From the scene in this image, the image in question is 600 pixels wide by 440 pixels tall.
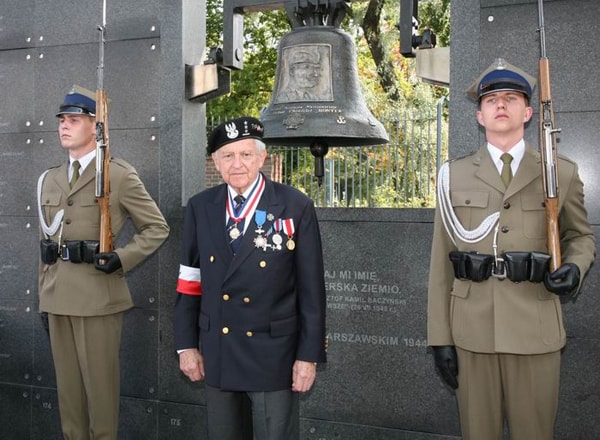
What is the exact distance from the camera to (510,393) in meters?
3.01

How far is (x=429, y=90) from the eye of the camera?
14211 millimetres

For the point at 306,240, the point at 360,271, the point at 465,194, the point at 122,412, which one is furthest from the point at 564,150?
the point at 122,412

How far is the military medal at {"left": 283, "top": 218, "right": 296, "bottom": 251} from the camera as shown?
298 centimetres

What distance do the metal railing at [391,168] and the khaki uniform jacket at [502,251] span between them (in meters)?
2.96

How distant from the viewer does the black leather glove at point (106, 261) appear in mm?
3861

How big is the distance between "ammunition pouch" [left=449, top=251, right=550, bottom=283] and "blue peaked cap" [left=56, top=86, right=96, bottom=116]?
7.48ft

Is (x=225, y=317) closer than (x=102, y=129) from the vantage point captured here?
Yes

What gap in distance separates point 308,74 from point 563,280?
2.02 meters

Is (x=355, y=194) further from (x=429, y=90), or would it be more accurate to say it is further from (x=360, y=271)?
(x=429, y=90)

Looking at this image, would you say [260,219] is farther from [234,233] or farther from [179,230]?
[179,230]

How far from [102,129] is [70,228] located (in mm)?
599

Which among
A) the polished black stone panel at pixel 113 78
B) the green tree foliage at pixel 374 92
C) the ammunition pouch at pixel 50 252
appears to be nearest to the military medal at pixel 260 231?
the ammunition pouch at pixel 50 252

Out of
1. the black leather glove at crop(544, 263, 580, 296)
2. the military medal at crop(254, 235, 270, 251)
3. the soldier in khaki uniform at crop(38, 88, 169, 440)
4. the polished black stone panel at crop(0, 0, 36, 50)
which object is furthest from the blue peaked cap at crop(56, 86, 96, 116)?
the black leather glove at crop(544, 263, 580, 296)

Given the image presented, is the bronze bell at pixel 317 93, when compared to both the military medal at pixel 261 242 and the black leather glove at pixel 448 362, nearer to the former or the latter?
the military medal at pixel 261 242
